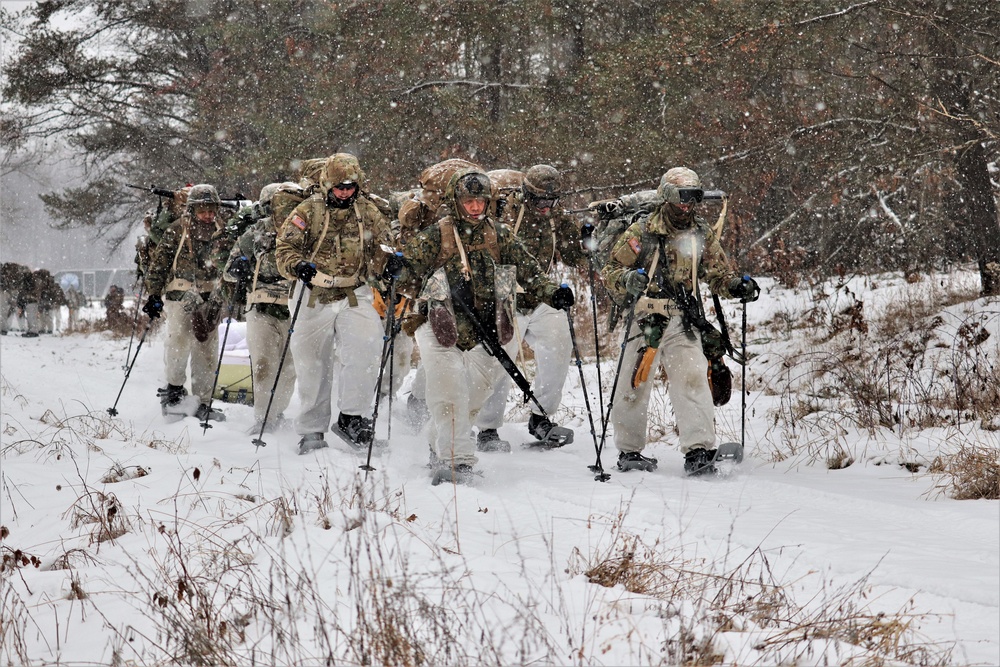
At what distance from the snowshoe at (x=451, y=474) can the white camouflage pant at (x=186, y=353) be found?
469 centimetres

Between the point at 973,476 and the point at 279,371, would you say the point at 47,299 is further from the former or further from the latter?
the point at 973,476

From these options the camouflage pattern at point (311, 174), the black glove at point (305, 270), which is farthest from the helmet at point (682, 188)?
the camouflage pattern at point (311, 174)

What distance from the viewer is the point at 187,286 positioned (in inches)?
396

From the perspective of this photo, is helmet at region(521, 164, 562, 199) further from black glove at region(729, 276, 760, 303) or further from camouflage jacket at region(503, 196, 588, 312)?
black glove at region(729, 276, 760, 303)

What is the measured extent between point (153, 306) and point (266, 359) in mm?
1824

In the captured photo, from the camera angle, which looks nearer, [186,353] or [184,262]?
[184,262]

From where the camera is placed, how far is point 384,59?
1391 cm

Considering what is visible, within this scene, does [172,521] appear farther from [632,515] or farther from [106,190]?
[106,190]

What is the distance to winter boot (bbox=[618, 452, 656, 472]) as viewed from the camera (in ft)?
22.7

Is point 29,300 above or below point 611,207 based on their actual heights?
above

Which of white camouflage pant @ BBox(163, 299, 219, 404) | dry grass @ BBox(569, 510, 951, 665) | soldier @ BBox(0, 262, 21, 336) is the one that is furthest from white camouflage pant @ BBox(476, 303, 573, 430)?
soldier @ BBox(0, 262, 21, 336)

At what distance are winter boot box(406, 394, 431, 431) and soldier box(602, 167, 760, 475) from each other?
2.40 metres

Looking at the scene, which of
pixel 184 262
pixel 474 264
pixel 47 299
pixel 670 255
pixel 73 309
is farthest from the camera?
pixel 73 309

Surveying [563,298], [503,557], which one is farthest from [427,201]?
[503,557]
